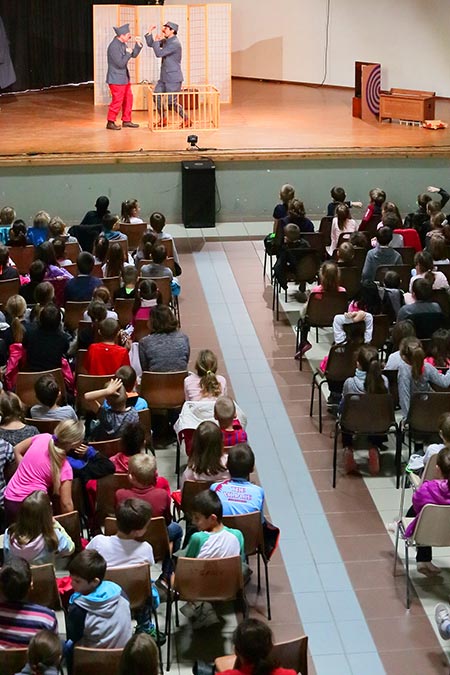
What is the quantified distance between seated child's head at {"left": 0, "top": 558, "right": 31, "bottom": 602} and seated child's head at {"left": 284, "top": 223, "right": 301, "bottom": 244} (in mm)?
6254

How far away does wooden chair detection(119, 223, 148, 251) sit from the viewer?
11.8 metres

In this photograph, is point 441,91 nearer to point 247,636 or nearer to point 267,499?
point 267,499

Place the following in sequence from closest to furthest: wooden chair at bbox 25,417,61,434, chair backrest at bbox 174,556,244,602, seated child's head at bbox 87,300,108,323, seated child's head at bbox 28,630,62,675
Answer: seated child's head at bbox 28,630,62,675, chair backrest at bbox 174,556,244,602, wooden chair at bbox 25,417,61,434, seated child's head at bbox 87,300,108,323

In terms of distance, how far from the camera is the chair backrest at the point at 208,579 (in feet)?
18.4

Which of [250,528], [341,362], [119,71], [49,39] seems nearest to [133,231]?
[341,362]

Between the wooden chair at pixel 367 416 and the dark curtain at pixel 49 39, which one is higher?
the dark curtain at pixel 49 39

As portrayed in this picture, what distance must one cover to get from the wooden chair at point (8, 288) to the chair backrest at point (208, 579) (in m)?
4.53

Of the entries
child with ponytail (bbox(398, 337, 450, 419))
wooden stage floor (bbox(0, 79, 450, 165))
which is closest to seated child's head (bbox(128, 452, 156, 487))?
child with ponytail (bbox(398, 337, 450, 419))

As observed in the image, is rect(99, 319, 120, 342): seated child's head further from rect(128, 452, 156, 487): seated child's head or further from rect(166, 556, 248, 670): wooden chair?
rect(166, 556, 248, 670): wooden chair

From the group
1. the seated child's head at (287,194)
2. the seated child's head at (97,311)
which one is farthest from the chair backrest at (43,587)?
the seated child's head at (287,194)

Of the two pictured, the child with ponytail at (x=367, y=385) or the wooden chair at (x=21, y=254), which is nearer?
the child with ponytail at (x=367, y=385)

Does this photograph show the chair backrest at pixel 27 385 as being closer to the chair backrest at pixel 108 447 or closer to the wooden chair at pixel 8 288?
the chair backrest at pixel 108 447

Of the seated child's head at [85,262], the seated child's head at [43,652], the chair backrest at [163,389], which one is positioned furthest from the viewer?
the seated child's head at [85,262]

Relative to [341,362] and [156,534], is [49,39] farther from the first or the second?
[156,534]
